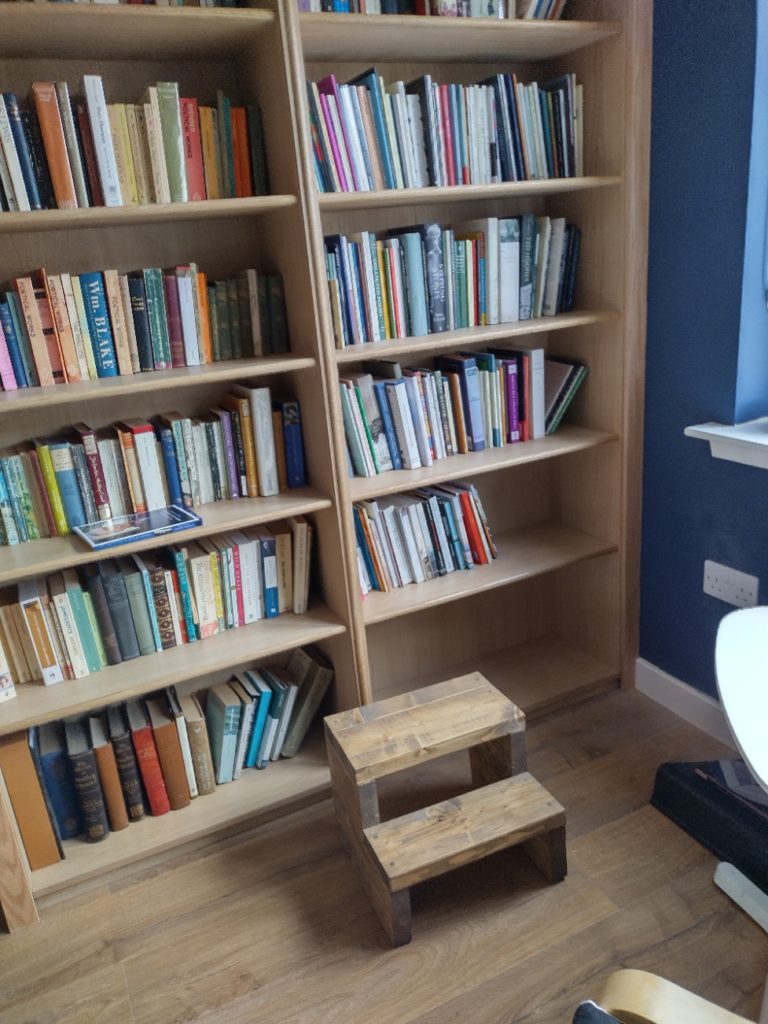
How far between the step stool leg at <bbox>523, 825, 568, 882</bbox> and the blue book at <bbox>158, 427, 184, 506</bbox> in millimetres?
1078

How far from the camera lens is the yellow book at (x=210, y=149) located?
1.56 metres

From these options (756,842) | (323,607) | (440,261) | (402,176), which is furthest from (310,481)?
(756,842)

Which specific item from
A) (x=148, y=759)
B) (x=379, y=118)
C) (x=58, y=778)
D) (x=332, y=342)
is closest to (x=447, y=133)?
(x=379, y=118)

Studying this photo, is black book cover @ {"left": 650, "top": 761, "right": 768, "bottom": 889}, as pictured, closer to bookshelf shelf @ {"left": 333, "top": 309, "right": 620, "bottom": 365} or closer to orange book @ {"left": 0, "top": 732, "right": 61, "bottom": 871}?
bookshelf shelf @ {"left": 333, "top": 309, "right": 620, "bottom": 365}

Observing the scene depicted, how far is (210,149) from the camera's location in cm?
159

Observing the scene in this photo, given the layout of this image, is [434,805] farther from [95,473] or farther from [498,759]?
[95,473]

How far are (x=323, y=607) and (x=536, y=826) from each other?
0.72 m

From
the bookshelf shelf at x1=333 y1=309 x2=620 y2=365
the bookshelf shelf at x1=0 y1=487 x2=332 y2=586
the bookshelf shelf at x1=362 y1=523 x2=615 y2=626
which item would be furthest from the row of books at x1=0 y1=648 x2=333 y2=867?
the bookshelf shelf at x1=333 y1=309 x2=620 y2=365

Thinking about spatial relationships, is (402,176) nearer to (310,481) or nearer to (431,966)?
(310,481)

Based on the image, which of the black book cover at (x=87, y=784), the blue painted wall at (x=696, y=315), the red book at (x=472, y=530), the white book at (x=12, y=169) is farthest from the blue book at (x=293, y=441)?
the blue painted wall at (x=696, y=315)

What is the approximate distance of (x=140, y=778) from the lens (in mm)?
1783

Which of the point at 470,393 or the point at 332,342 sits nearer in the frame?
the point at 332,342

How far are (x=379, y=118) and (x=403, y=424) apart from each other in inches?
26.9

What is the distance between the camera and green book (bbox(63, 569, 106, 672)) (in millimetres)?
1653
